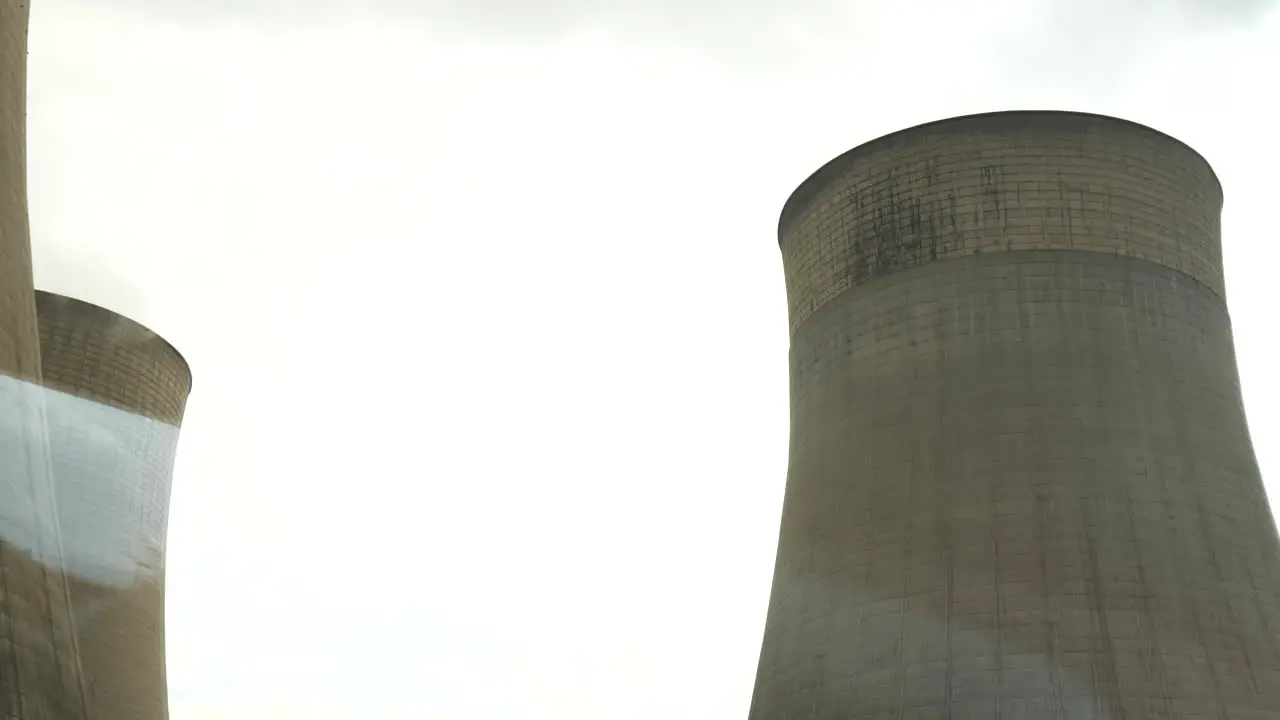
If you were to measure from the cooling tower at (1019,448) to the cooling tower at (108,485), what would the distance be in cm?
712

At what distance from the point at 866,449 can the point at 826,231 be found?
206 cm

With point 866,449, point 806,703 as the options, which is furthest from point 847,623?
point 866,449

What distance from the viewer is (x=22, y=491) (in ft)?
17.4

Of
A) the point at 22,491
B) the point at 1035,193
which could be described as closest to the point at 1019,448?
the point at 1035,193

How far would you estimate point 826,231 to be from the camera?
10.8 m

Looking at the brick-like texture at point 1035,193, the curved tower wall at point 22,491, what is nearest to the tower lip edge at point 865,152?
the brick-like texture at point 1035,193

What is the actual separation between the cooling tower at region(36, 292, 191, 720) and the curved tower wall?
8.06 m

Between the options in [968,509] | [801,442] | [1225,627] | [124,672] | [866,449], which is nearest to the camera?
[1225,627]

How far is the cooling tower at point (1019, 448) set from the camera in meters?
8.40

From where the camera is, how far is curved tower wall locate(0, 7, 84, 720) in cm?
473

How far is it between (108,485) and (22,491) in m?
9.30

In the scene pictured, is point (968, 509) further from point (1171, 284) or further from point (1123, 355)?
point (1171, 284)

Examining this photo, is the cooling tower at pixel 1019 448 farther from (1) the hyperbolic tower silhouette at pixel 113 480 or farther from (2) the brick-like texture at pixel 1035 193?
(1) the hyperbolic tower silhouette at pixel 113 480

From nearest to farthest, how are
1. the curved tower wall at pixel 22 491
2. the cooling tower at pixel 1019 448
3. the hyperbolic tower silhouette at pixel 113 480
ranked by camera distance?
1. the curved tower wall at pixel 22 491
2. the cooling tower at pixel 1019 448
3. the hyperbolic tower silhouette at pixel 113 480
